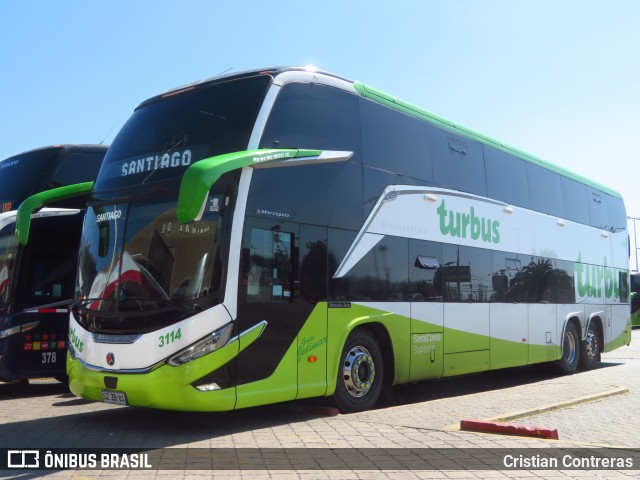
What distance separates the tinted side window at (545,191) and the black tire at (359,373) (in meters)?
6.44

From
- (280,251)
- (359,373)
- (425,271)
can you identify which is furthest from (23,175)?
(425,271)

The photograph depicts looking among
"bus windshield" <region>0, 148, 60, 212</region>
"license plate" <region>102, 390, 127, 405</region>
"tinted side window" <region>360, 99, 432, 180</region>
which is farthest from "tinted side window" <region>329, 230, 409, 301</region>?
"bus windshield" <region>0, 148, 60, 212</region>

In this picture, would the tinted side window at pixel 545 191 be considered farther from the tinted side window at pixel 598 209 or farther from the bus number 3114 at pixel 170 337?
the bus number 3114 at pixel 170 337

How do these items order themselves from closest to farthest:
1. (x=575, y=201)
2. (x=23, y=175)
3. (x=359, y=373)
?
1. (x=359, y=373)
2. (x=23, y=175)
3. (x=575, y=201)

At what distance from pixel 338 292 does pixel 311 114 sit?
7.85ft

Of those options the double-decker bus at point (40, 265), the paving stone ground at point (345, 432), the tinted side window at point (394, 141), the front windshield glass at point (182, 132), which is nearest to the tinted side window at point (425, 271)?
the tinted side window at point (394, 141)

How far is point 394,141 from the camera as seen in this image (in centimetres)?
1094

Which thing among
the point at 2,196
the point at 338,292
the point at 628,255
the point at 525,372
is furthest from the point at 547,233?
the point at 2,196

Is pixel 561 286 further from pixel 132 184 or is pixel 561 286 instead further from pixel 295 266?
pixel 132 184

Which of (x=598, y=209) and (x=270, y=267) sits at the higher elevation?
(x=598, y=209)

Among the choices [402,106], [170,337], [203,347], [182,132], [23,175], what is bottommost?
[203,347]

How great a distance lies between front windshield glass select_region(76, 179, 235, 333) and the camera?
782cm

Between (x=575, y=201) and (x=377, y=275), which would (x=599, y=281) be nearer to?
(x=575, y=201)

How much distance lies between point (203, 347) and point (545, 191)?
10.4 m
